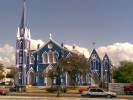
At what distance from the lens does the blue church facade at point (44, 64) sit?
362ft

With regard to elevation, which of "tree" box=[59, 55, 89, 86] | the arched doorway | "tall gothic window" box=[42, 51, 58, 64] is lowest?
the arched doorway

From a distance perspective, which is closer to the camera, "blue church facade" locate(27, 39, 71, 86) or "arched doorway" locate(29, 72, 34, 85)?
"blue church facade" locate(27, 39, 71, 86)

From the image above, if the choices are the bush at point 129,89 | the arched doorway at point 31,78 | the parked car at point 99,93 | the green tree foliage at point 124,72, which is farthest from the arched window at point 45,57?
the parked car at point 99,93

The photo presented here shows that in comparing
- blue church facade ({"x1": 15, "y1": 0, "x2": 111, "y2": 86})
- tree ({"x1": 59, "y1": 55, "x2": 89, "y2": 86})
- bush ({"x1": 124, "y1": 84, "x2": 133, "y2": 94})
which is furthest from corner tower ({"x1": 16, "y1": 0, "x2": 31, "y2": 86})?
bush ({"x1": 124, "y1": 84, "x2": 133, "y2": 94})

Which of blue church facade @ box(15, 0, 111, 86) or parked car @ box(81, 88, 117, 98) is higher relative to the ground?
blue church facade @ box(15, 0, 111, 86)

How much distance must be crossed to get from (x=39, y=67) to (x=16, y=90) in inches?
1300

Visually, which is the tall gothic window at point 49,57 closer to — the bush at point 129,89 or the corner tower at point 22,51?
the corner tower at point 22,51

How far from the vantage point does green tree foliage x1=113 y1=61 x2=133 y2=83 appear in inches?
3947

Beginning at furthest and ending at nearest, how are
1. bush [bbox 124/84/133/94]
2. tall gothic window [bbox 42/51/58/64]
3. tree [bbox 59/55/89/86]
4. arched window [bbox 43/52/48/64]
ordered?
arched window [bbox 43/52/48/64]
tall gothic window [bbox 42/51/58/64]
tree [bbox 59/55/89/86]
bush [bbox 124/84/133/94]

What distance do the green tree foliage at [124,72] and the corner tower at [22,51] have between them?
92.1ft

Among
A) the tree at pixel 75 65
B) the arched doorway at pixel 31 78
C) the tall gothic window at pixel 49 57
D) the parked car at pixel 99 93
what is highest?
the tall gothic window at pixel 49 57

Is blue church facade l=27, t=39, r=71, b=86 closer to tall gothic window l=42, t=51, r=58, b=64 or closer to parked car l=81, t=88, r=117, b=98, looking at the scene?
tall gothic window l=42, t=51, r=58, b=64

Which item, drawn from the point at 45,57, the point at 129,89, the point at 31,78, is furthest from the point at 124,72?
the point at 129,89

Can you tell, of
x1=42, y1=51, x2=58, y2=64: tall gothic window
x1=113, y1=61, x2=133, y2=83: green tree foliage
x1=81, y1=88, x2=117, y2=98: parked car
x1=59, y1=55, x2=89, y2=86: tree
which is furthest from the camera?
x1=42, y1=51, x2=58, y2=64: tall gothic window
